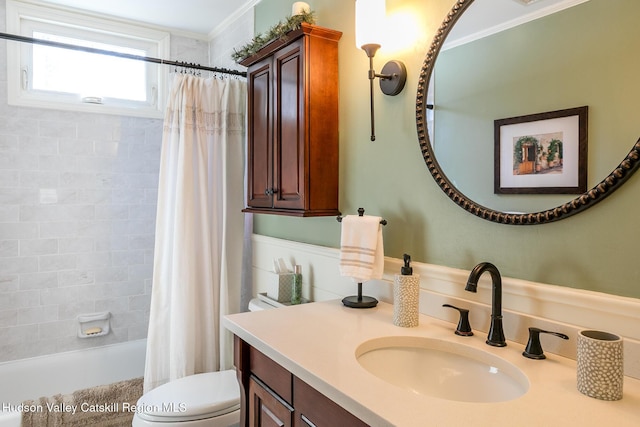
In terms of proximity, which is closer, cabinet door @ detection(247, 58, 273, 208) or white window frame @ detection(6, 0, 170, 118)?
cabinet door @ detection(247, 58, 273, 208)

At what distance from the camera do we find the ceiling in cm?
276

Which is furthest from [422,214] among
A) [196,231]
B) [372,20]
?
[196,231]

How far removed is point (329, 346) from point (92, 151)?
2.58 m

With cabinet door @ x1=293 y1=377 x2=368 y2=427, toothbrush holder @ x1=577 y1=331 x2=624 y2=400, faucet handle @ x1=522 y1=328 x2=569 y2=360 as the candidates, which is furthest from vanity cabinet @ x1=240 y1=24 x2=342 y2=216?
toothbrush holder @ x1=577 y1=331 x2=624 y2=400

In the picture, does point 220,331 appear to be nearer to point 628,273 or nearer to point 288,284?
point 288,284

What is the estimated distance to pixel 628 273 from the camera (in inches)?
38.3

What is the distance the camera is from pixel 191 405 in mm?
1823

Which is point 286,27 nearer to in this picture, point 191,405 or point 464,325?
point 464,325

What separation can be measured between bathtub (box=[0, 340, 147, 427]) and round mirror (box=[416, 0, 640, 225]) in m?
2.65

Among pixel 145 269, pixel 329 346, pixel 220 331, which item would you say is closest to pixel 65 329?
pixel 145 269

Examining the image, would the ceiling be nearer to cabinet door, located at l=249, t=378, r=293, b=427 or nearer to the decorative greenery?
the decorative greenery

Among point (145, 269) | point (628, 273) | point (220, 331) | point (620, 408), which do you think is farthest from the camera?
point (145, 269)

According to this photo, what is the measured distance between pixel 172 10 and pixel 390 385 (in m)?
2.86

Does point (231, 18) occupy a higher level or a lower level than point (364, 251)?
higher
